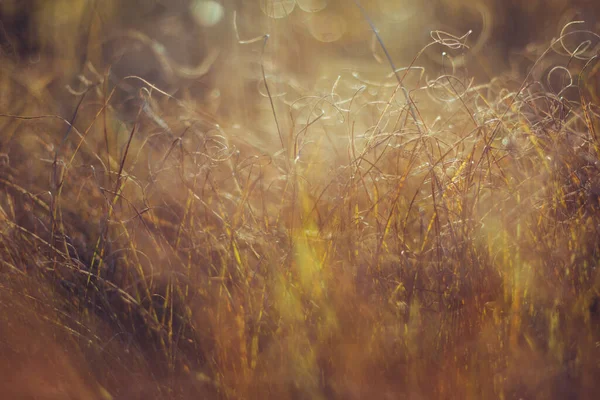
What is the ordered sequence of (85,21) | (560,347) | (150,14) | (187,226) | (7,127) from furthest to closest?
(150,14) → (85,21) → (7,127) → (187,226) → (560,347)

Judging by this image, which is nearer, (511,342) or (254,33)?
(511,342)

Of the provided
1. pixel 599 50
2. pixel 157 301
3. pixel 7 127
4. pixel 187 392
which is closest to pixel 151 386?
pixel 187 392

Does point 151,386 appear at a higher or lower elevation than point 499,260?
lower

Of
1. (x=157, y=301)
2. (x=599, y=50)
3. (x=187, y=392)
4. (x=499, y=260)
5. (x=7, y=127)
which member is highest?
(x=599, y=50)

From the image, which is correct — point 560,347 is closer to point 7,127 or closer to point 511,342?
point 511,342

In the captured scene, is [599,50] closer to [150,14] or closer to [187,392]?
[187,392]

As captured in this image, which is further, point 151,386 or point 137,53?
point 137,53

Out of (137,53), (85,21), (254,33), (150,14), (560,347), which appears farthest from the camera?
(254,33)

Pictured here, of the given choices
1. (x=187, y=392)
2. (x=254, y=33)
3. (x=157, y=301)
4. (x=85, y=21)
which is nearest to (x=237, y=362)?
(x=187, y=392)

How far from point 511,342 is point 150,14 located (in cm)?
317

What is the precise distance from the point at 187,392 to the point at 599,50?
0.90m

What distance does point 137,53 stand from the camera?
2.89 meters

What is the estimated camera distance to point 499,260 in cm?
76

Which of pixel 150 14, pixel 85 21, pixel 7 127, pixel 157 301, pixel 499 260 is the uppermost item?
pixel 150 14
